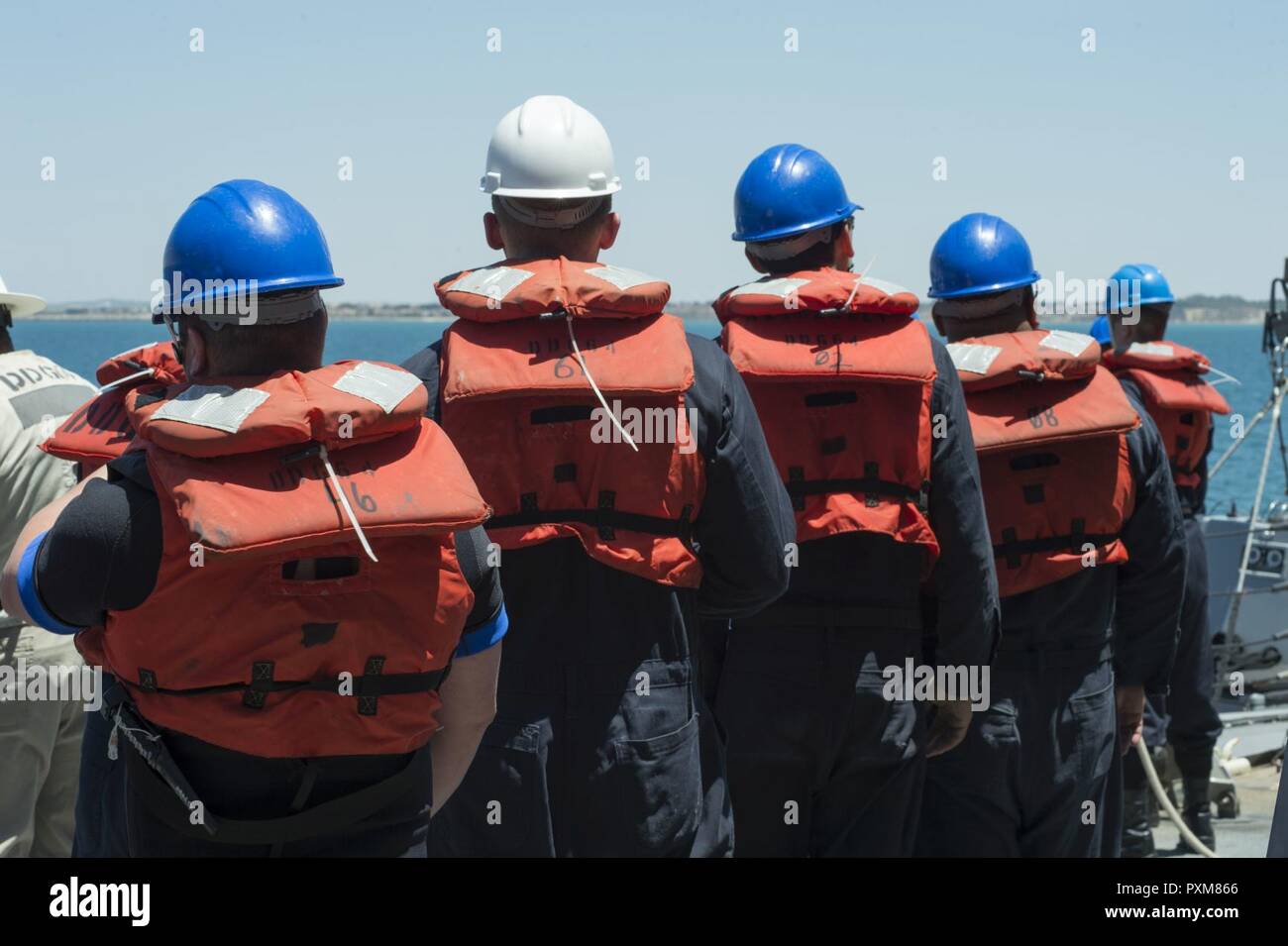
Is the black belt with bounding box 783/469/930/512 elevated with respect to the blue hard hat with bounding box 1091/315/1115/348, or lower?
lower

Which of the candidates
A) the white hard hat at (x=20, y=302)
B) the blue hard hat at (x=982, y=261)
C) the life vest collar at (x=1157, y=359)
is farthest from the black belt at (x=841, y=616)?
the life vest collar at (x=1157, y=359)

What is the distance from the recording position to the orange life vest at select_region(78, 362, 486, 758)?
290 cm

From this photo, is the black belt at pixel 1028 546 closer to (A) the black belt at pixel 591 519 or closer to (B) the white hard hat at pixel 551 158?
(A) the black belt at pixel 591 519

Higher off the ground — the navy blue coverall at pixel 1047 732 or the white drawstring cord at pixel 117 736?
the white drawstring cord at pixel 117 736

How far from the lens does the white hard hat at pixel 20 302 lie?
569 centimetres

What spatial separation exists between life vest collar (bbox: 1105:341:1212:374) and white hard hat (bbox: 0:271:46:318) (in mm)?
5788

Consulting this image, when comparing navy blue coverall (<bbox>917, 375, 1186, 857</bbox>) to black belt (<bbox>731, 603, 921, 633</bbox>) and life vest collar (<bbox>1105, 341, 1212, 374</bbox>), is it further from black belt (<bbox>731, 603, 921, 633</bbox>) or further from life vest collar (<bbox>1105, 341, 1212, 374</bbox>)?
life vest collar (<bbox>1105, 341, 1212, 374</bbox>)

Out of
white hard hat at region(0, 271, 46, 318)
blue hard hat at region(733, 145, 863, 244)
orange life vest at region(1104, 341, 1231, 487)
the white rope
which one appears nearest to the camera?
blue hard hat at region(733, 145, 863, 244)

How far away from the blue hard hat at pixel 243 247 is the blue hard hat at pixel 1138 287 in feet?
21.7

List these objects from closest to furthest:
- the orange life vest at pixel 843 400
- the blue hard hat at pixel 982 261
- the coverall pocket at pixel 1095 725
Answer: the orange life vest at pixel 843 400
the coverall pocket at pixel 1095 725
the blue hard hat at pixel 982 261

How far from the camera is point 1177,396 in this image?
8.76 meters

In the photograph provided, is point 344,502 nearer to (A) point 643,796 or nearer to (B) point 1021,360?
(A) point 643,796

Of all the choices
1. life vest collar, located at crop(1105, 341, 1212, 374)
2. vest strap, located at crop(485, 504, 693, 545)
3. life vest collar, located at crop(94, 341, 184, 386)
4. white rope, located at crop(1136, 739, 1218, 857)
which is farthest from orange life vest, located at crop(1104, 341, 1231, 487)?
life vest collar, located at crop(94, 341, 184, 386)
